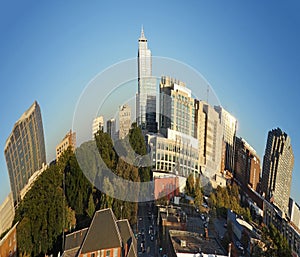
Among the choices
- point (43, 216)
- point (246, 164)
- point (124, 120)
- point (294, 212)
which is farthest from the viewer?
point (43, 216)

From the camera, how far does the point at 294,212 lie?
2.12 meters

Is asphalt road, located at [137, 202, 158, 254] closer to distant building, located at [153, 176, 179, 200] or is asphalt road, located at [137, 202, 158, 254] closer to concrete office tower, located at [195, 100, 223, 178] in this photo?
distant building, located at [153, 176, 179, 200]

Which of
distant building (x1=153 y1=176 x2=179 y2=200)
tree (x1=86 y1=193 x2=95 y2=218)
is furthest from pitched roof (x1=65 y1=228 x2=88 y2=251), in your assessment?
distant building (x1=153 y1=176 x2=179 y2=200)

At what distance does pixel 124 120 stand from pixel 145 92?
0.19 meters

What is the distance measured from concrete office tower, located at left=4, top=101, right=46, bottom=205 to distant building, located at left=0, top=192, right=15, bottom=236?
4 cm

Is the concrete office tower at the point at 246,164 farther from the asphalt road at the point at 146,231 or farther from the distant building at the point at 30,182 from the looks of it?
the distant building at the point at 30,182

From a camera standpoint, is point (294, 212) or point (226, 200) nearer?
point (294, 212)

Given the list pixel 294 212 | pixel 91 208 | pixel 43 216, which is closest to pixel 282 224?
pixel 294 212

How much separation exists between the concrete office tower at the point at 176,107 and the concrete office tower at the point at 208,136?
4 centimetres

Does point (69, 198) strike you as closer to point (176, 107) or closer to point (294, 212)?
point (176, 107)

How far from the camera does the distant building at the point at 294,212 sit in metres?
2.09

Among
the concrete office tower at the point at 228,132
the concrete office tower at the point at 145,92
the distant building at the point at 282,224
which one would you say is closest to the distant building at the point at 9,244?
the concrete office tower at the point at 145,92

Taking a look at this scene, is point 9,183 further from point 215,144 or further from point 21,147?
point 215,144

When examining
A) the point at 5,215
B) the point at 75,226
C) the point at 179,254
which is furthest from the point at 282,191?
the point at 5,215
